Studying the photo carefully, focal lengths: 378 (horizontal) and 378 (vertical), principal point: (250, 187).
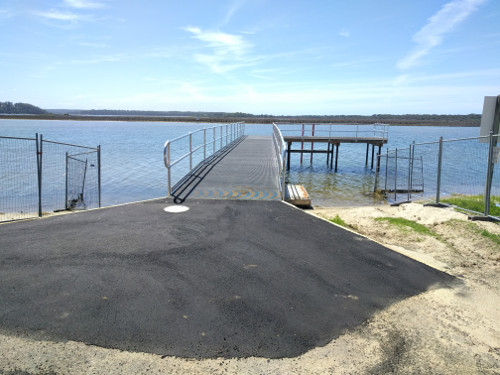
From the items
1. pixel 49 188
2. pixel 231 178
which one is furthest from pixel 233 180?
pixel 49 188

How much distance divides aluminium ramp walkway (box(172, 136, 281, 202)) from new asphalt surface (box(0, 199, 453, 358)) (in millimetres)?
2161

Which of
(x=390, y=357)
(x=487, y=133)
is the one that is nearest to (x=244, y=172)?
(x=487, y=133)

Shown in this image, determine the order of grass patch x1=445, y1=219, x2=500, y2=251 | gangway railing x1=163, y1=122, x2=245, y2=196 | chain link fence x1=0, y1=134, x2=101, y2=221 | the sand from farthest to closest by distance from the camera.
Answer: chain link fence x1=0, y1=134, x2=101, y2=221 → gangway railing x1=163, y1=122, x2=245, y2=196 → grass patch x1=445, y1=219, x2=500, y2=251 → the sand

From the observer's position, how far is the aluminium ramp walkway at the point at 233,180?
9.14 m

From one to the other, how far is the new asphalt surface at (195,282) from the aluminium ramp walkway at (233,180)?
216cm

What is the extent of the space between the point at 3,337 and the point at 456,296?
471cm

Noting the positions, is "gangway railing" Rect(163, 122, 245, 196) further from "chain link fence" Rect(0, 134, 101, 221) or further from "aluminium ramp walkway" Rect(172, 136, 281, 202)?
"chain link fence" Rect(0, 134, 101, 221)

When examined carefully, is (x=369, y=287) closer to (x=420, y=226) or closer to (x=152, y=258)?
(x=152, y=258)

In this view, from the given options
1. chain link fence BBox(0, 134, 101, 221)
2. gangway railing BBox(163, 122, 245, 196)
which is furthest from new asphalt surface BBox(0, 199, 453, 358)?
chain link fence BBox(0, 134, 101, 221)

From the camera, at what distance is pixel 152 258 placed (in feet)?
16.7

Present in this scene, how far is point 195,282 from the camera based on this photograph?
4434 mm

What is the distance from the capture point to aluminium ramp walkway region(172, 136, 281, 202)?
9.14m

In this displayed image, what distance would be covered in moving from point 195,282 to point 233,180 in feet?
21.7

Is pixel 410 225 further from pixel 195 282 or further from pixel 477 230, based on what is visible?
pixel 195 282
